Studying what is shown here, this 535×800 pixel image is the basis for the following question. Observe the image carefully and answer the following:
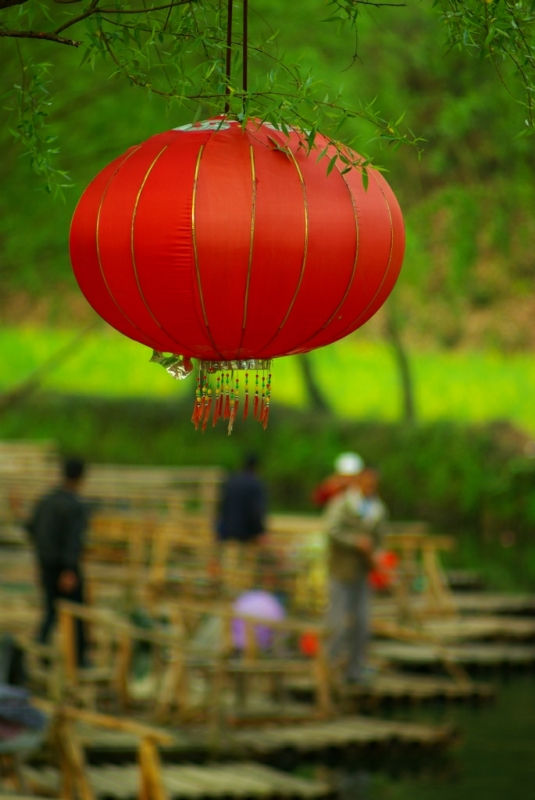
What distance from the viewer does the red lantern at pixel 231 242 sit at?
342cm

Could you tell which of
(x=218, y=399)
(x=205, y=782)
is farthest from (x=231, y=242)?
(x=205, y=782)

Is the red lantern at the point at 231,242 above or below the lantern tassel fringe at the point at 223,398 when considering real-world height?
above

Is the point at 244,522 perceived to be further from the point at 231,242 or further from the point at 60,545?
the point at 231,242

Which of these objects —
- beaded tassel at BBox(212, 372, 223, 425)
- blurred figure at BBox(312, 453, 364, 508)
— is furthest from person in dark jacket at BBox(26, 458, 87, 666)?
beaded tassel at BBox(212, 372, 223, 425)

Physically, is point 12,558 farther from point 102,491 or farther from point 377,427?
point 377,427

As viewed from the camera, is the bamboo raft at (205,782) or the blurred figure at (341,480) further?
the blurred figure at (341,480)

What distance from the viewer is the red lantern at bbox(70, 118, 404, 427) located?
342 centimetres

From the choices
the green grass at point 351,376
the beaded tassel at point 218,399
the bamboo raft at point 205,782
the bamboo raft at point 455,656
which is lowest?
the bamboo raft at point 205,782

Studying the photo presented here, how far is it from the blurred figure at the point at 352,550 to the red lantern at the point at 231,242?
6.38 metres

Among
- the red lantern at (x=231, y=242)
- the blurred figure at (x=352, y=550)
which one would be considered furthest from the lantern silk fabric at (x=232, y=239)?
the blurred figure at (x=352, y=550)

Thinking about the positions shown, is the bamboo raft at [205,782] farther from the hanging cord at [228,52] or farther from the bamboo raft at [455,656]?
the hanging cord at [228,52]

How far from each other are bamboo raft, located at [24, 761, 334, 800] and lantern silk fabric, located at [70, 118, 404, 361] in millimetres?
4637

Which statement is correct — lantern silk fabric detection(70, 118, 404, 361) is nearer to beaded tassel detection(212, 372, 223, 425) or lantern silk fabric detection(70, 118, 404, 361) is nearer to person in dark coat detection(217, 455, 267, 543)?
beaded tassel detection(212, 372, 223, 425)

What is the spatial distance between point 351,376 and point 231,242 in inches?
954
